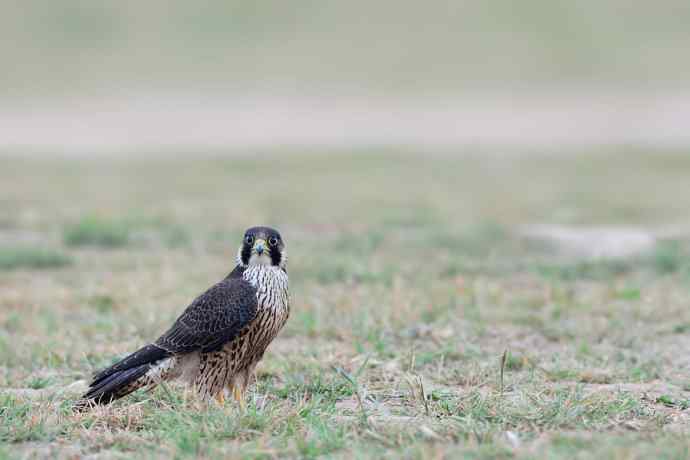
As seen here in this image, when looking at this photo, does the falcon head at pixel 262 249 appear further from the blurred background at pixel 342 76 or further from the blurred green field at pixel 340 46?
the blurred green field at pixel 340 46

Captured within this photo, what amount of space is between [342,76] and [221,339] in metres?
29.7

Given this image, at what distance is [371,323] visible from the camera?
6422 mm

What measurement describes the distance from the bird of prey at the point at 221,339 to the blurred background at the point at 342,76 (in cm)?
1571

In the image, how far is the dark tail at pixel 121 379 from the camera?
4.66 metres

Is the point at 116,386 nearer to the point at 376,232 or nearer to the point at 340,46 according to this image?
the point at 376,232

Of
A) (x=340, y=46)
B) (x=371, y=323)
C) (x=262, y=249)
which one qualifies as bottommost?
(x=371, y=323)

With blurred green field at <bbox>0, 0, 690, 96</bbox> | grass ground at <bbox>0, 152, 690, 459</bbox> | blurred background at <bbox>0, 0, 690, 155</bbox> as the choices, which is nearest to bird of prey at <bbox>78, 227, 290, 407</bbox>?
grass ground at <bbox>0, 152, 690, 459</bbox>

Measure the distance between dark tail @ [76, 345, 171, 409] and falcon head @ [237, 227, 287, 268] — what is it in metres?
0.55

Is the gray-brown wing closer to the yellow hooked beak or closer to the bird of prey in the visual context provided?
the bird of prey

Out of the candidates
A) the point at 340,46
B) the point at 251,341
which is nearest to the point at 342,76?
the point at 340,46

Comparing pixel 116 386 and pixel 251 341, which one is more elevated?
pixel 251 341

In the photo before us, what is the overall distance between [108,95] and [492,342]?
2668 centimetres

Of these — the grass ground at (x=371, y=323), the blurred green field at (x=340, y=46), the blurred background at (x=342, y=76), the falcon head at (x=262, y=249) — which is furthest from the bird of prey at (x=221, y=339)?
the blurred green field at (x=340, y=46)

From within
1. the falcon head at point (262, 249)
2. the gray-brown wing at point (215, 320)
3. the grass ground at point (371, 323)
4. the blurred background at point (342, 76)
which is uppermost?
the blurred background at point (342, 76)
